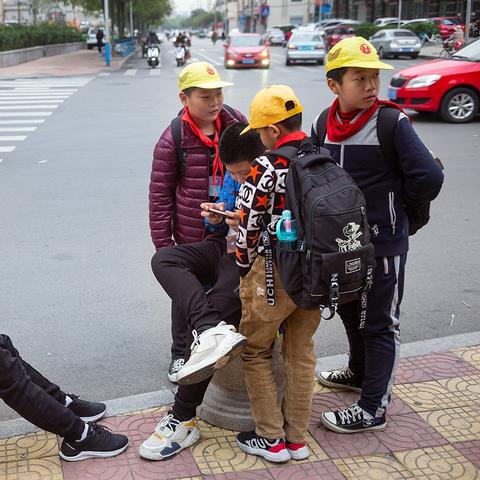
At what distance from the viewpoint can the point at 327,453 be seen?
3305 mm

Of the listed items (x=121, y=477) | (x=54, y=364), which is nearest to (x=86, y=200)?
(x=54, y=364)

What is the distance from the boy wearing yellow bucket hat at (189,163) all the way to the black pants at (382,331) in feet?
3.22

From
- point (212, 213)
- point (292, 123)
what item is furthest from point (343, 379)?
point (292, 123)

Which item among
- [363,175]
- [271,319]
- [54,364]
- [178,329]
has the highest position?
[363,175]

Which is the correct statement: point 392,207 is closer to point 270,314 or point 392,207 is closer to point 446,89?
point 270,314

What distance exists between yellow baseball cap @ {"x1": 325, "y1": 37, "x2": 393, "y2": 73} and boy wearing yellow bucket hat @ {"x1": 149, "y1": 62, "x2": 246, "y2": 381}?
2.45 feet

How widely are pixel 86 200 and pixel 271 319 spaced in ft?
18.8

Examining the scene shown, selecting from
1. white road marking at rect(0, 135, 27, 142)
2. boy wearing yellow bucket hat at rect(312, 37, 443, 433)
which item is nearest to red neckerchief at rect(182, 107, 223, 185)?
boy wearing yellow bucket hat at rect(312, 37, 443, 433)

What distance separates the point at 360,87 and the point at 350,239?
0.73 m

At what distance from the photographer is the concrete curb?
355 cm

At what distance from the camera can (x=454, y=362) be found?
13.8 ft

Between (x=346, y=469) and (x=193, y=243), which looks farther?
(x=193, y=243)

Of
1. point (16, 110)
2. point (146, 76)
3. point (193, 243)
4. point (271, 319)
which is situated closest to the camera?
point (271, 319)

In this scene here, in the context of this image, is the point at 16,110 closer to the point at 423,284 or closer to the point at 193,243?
the point at 423,284
